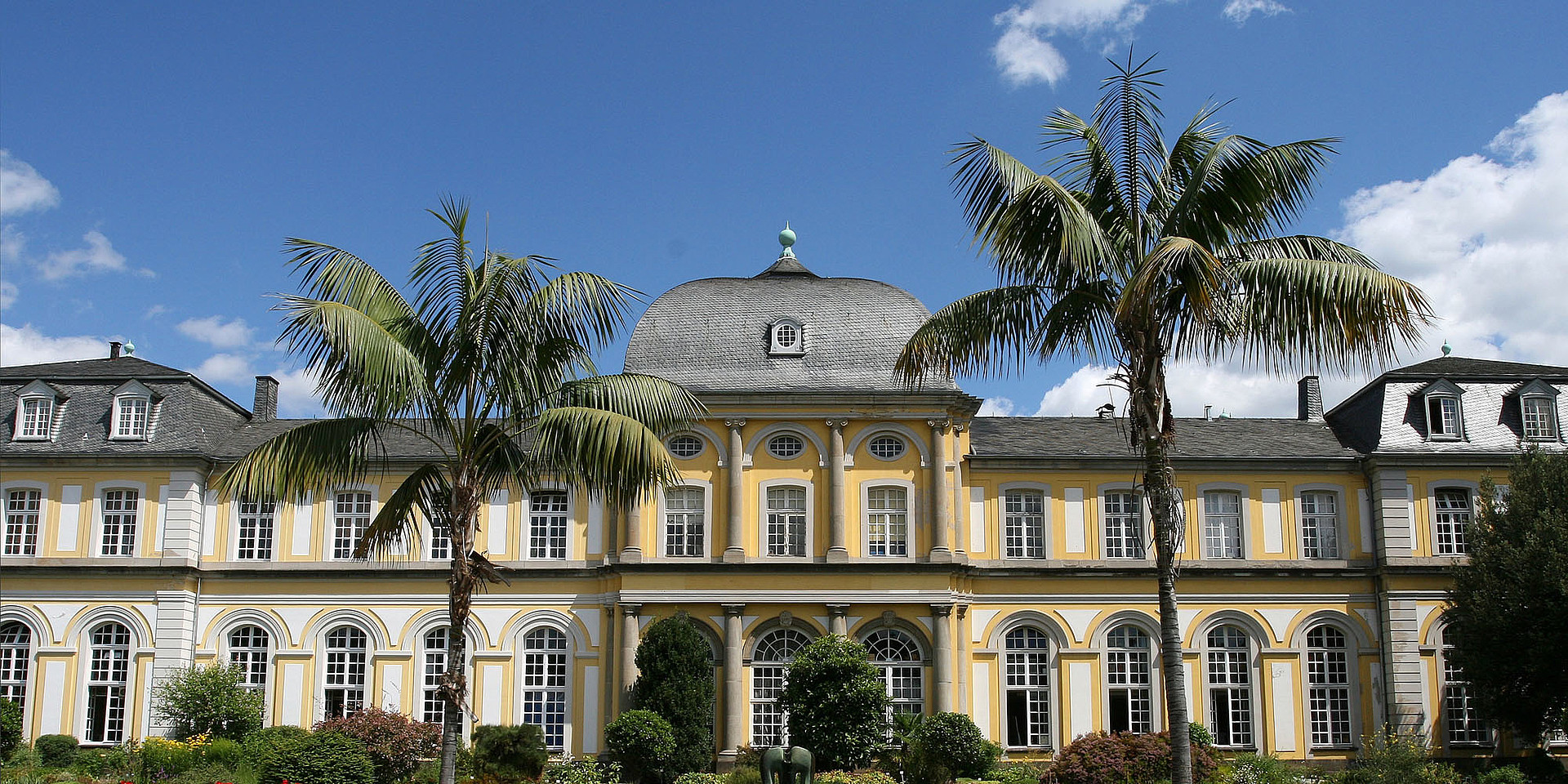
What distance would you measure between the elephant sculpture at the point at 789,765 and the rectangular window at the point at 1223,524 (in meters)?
14.6

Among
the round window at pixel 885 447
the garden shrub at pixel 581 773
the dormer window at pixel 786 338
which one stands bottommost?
the garden shrub at pixel 581 773

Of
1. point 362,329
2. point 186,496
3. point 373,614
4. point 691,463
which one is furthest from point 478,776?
point 362,329

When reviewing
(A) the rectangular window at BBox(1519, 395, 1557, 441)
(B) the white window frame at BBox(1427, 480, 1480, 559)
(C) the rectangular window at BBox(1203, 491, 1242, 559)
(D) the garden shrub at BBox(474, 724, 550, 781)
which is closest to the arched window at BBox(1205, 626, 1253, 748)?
(C) the rectangular window at BBox(1203, 491, 1242, 559)

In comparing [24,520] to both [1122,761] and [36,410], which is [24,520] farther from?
[1122,761]

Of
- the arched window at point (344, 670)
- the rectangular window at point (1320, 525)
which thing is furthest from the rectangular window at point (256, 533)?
the rectangular window at point (1320, 525)

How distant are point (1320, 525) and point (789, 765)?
55.7 feet

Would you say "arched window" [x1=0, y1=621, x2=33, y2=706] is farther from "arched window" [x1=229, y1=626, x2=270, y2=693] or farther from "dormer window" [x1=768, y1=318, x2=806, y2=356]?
"dormer window" [x1=768, y1=318, x2=806, y2=356]

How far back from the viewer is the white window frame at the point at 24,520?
30.4m

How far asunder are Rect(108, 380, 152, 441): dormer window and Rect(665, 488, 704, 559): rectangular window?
1244 cm

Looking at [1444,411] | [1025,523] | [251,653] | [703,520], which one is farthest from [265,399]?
[1444,411]

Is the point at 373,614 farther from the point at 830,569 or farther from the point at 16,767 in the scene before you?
the point at 830,569

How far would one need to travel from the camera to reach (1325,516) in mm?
31406

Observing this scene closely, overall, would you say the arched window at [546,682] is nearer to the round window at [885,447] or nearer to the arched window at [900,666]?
the arched window at [900,666]

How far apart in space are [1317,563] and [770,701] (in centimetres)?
1300
